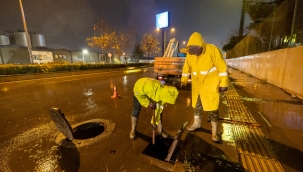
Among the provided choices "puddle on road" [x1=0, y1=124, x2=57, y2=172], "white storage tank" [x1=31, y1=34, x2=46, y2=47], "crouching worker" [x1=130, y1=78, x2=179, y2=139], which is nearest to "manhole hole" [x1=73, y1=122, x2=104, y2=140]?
"puddle on road" [x1=0, y1=124, x2=57, y2=172]

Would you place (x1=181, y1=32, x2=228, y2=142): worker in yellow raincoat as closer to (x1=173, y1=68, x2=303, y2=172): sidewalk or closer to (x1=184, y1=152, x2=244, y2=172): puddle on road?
(x1=173, y1=68, x2=303, y2=172): sidewalk

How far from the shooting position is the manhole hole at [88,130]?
128 inches

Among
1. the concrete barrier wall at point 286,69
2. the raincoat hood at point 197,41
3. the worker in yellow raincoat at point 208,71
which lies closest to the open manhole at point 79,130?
the worker in yellow raincoat at point 208,71

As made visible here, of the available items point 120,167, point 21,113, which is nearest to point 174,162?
point 120,167

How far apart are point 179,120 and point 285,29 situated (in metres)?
7.64

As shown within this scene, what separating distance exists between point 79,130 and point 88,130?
20cm

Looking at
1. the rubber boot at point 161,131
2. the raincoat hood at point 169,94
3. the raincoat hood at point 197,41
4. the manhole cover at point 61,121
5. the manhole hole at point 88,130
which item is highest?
the raincoat hood at point 197,41

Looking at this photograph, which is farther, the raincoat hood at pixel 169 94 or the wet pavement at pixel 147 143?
the raincoat hood at pixel 169 94

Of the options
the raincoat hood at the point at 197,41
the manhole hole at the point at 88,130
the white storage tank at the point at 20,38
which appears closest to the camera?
the raincoat hood at the point at 197,41

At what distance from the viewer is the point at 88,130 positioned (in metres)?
3.49

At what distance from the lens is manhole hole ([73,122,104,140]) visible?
128 inches

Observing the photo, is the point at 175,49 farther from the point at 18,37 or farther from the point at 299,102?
the point at 18,37

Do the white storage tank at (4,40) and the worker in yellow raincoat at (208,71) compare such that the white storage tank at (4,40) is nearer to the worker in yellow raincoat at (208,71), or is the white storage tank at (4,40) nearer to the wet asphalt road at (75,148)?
the wet asphalt road at (75,148)

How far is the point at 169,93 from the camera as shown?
2.25m
